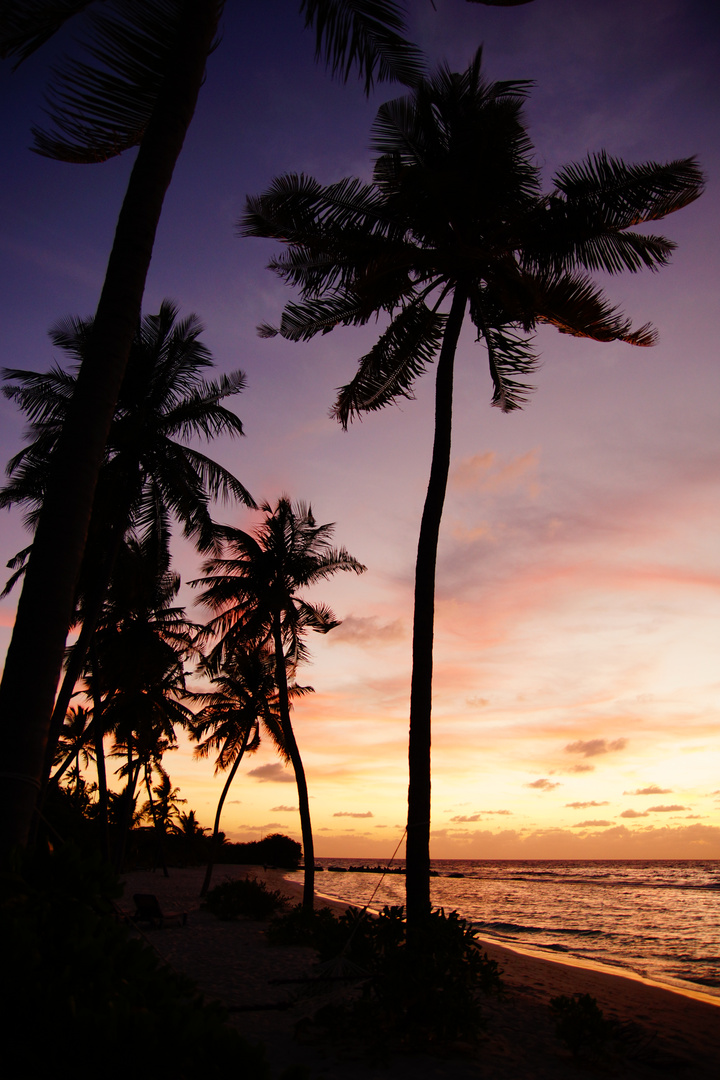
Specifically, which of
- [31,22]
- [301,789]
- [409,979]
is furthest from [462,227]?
[301,789]

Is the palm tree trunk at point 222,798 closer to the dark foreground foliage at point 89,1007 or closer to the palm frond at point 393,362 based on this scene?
the palm frond at point 393,362

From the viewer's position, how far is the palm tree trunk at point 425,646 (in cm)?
723

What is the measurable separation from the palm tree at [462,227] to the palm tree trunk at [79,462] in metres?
4.24

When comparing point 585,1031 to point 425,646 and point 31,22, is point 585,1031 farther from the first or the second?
point 31,22

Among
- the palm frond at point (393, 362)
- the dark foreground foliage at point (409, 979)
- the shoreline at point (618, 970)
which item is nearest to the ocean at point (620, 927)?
the shoreline at point (618, 970)

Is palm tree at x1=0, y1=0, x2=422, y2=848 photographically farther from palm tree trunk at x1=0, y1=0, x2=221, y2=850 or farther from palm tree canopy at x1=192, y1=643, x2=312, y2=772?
palm tree canopy at x1=192, y1=643, x2=312, y2=772

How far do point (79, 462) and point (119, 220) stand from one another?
183 cm

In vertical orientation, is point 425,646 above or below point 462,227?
below

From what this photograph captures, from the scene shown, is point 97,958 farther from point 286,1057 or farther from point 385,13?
point 385,13

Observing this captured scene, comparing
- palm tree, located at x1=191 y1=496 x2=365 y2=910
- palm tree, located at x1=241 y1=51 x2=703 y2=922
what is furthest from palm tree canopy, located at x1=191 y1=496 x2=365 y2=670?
palm tree, located at x1=241 y1=51 x2=703 y2=922

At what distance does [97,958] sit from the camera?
2.39m

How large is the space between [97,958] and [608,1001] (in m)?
10.7

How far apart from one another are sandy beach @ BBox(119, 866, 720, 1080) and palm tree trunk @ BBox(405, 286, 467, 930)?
122cm

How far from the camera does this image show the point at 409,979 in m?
5.73
